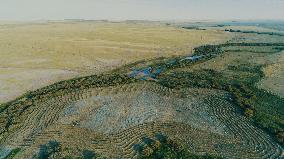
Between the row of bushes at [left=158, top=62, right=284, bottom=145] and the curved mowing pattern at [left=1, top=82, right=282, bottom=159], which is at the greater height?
the row of bushes at [left=158, top=62, right=284, bottom=145]

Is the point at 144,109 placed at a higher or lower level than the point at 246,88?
lower

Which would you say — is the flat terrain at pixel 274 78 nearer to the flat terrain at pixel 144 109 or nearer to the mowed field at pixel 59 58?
the flat terrain at pixel 144 109

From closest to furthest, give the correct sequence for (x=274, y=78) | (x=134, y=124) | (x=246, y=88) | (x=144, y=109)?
1. (x=134, y=124)
2. (x=144, y=109)
3. (x=246, y=88)
4. (x=274, y=78)

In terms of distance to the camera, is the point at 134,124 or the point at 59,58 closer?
the point at 134,124

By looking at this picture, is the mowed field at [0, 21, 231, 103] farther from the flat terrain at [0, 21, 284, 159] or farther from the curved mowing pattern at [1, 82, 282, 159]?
the curved mowing pattern at [1, 82, 282, 159]

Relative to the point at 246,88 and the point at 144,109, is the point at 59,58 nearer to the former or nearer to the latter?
the point at 144,109

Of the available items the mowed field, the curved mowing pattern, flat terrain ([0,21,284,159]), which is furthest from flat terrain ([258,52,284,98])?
the mowed field

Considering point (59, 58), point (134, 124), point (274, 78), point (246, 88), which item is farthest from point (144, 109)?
point (59, 58)

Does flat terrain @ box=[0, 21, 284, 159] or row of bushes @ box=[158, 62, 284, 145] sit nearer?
flat terrain @ box=[0, 21, 284, 159]

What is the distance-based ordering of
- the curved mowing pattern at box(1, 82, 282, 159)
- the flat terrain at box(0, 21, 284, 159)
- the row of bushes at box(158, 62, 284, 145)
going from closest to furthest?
the flat terrain at box(0, 21, 284, 159) → the curved mowing pattern at box(1, 82, 282, 159) → the row of bushes at box(158, 62, 284, 145)
